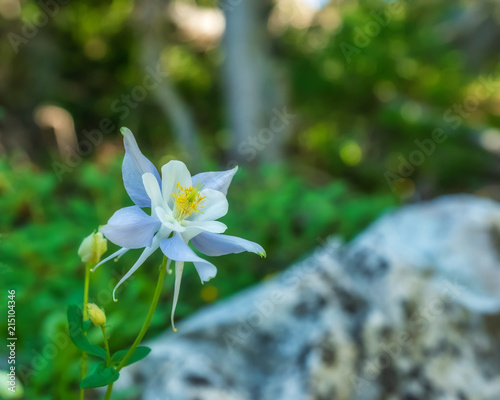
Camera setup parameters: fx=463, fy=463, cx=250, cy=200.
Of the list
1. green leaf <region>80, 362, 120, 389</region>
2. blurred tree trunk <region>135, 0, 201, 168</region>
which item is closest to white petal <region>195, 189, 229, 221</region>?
green leaf <region>80, 362, 120, 389</region>

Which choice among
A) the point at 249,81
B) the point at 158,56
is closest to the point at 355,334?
the point at 249,81

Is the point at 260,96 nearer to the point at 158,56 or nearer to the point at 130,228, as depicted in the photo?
the point at 158,56

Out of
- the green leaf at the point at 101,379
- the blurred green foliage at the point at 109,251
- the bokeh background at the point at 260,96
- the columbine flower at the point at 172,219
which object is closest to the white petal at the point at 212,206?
the columbine flower at the point at 172,219

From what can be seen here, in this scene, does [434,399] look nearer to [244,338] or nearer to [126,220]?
[244,338]

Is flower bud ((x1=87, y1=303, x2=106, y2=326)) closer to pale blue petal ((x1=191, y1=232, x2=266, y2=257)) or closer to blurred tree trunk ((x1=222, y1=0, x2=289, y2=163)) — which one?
pale blue petal ((x1=191, y1=232, x2=266, y2=257))

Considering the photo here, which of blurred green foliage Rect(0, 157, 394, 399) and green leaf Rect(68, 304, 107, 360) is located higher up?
green leaf Rect(68, 304, 107, 360)
